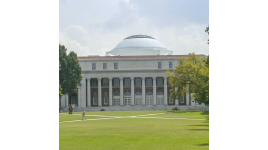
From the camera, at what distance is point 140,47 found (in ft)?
313

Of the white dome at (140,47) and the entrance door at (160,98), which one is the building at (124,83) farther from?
the white dome at (140,47)

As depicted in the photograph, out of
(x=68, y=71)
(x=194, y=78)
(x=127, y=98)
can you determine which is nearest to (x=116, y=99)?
(x=127, y=98)

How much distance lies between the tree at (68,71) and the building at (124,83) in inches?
568

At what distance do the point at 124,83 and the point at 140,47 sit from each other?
11822mm

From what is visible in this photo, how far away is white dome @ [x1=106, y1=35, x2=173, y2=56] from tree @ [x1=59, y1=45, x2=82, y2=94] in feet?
82.7

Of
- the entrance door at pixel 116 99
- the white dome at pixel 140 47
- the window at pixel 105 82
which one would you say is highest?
the white dome at pixel 140 47

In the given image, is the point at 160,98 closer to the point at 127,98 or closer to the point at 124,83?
the point at 127,98

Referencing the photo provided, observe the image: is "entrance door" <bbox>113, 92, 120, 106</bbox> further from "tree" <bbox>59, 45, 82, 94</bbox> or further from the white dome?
"tree" <bbox>59, 45, 82, 94</bbox>

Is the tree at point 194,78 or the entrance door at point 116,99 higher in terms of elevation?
the tree at point 194,78

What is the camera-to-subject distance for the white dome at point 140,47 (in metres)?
95.1

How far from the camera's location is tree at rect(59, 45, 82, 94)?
225ft

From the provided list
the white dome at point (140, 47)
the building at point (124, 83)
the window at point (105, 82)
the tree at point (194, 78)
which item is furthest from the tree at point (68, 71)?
the white dome at point (140, 47)
